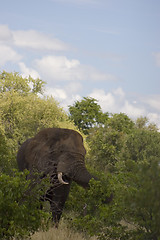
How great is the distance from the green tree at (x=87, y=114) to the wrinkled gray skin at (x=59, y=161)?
51.9 meters

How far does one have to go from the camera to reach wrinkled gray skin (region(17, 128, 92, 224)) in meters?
12.6

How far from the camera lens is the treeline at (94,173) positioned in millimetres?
7918

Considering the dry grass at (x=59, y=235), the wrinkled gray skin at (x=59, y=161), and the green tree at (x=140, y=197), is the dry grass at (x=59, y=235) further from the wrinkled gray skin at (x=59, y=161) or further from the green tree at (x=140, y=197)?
the green tree at (x=140, y=197)

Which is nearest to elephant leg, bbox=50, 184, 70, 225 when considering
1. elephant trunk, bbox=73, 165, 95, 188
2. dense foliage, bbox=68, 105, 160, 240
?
dense foliage, bbox=68, 105, 160, 240

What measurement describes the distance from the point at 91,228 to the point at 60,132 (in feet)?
14.6

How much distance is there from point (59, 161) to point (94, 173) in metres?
3.18

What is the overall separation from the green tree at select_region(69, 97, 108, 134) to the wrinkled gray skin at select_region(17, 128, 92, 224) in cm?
5187

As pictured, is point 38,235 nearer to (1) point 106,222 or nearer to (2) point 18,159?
(1) point 106,222

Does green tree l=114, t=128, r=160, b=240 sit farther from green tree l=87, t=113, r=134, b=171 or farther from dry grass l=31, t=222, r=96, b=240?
green tree l=87, t=113, r=134, b=171

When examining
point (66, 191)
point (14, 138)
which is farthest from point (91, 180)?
point (14, 138)

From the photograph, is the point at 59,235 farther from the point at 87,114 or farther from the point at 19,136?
the point at 87,114

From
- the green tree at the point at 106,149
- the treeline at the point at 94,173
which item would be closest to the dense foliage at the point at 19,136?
the treeline at the point at 94,173

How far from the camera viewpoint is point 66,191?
13.1 meters

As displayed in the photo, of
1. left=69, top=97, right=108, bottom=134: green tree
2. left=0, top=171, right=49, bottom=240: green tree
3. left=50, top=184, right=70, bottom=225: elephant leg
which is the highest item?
left=69, top=97, right=108, bottom=134: green tree
